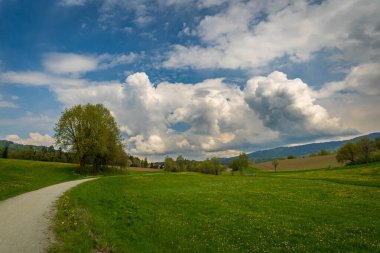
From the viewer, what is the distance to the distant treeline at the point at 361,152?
384 ft

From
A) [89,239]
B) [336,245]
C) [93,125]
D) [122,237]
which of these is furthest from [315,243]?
[93,125]

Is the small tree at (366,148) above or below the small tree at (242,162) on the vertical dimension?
above

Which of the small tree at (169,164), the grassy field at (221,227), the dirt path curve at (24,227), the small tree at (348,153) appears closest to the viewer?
the dirt path curve at (24,227)

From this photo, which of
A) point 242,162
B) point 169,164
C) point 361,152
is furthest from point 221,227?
point 169,164

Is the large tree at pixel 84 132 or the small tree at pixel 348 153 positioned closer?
the large tree at pixel 84 132

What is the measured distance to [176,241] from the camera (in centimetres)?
1616

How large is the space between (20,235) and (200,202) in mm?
18629

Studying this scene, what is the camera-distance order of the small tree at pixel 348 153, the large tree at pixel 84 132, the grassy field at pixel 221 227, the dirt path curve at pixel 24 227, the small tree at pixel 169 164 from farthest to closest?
1. the small tree at pixel 169 164
2. the small tree at pixel 348 153
3. the large tree at pixel 84 132
4. the grassy field at pixel 221 227
5. the dirt path curve at pixel 24 227

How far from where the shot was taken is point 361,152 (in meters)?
122

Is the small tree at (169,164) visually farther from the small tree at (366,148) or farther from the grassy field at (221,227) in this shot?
the grassy field at (221,227)

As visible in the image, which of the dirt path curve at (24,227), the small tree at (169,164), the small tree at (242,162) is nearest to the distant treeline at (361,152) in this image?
the small tree at (242,162)

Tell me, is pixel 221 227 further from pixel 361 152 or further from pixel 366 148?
pixel 361 152

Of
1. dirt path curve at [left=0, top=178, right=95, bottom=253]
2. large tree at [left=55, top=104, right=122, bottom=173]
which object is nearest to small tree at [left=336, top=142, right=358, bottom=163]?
large tree at [left=55, top=104, right=122, bottom=173]

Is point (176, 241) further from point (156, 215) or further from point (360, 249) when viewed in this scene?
point (360, 249)
